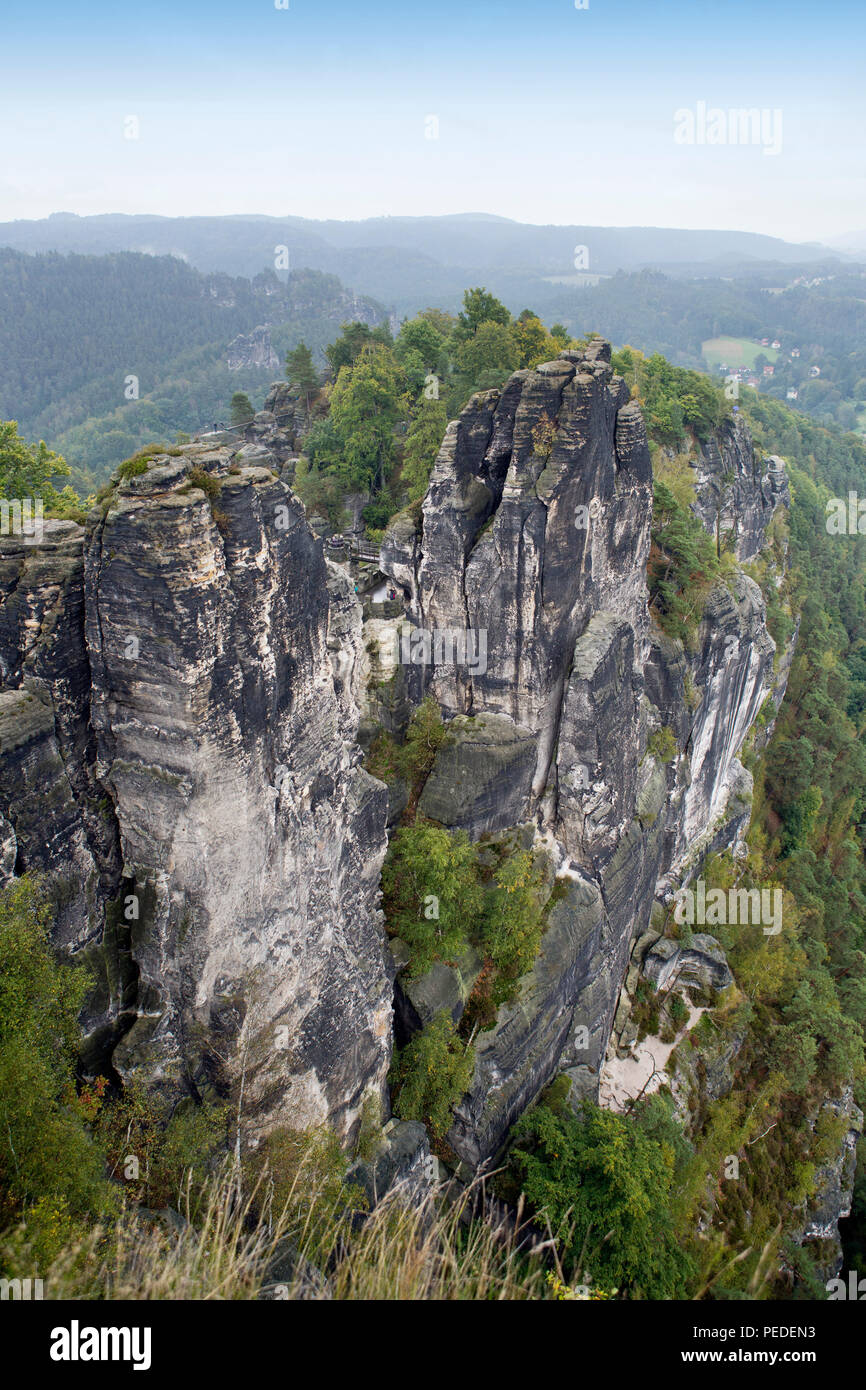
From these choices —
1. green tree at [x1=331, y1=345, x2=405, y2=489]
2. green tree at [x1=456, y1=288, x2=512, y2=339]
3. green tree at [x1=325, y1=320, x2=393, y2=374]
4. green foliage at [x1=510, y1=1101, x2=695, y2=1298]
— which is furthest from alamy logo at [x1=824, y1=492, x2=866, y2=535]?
green foliage at [x1=510, y1=1101, x2=695, y2=1298]

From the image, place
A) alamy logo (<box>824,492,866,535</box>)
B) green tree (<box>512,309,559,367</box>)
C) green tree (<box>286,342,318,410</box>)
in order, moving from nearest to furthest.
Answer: green tree (<box>512,309,559,367</box>), green tree (<box>286,342,318,410</box>), alamy logo (<box>824,492,866,535</box>)

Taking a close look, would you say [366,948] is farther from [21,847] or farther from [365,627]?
[365,627]

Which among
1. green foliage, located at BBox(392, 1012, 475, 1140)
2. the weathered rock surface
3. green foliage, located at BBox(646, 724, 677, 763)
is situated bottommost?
green foliage, located at BBox(392, 1012, 475, 1140)

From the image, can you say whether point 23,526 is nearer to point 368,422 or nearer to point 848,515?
point 368,422

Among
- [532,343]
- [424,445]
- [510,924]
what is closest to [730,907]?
[510,924]
